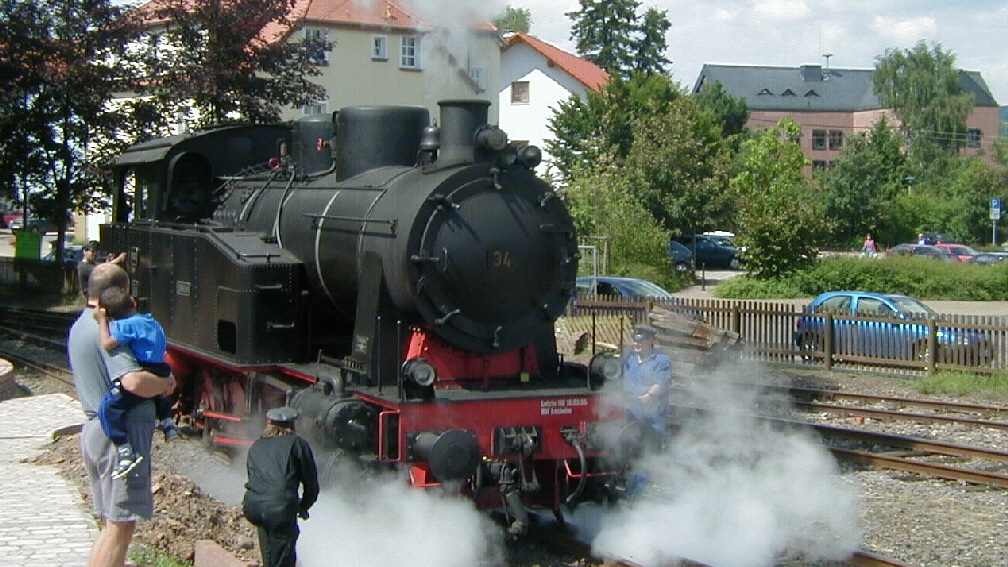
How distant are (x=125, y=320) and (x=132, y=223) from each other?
21.1ft

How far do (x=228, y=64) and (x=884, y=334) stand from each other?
13199mm

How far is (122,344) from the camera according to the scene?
555 cm

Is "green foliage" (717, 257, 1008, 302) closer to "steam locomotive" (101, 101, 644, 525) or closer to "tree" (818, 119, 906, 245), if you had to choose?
"tree" (818, 119, 906, 245)

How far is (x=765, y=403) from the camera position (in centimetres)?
1465

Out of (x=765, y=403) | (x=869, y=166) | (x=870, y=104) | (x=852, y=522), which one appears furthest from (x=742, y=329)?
(x=870, y=104)

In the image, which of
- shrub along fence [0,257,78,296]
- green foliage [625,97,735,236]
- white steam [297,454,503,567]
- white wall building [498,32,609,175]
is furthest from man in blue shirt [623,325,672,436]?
white wall building [498,32,609,175]

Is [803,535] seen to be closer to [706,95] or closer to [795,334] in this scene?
[795,334]

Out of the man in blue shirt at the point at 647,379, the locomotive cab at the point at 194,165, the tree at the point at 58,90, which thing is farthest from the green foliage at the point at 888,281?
the man in blue shirt at the point at 647,379

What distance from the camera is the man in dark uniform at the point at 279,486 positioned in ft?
19.3

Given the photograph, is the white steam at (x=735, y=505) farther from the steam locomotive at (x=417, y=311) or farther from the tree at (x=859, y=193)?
the tree at (x=859, y=193)

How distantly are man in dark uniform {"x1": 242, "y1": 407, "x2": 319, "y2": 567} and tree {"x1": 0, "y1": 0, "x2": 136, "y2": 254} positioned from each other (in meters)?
19.0

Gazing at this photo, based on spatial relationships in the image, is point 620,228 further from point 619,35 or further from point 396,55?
point 619,35

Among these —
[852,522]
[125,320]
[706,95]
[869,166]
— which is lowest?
[852,522]

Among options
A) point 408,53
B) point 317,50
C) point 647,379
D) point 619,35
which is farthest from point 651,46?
point 647,379
